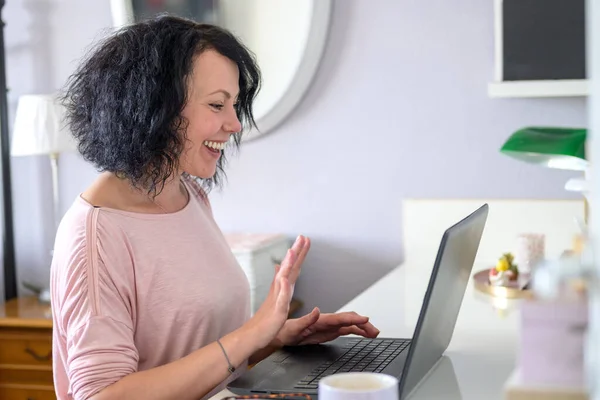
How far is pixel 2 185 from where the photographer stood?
295 cm

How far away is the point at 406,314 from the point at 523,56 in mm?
916

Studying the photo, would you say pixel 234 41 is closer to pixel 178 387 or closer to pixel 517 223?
pixel 178 387

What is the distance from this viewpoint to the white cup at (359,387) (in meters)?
0.89

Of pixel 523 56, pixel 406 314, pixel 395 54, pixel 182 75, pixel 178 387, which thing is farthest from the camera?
pixel 395 54

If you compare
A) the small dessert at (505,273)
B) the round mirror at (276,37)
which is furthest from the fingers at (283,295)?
the round mirror at (276,37)

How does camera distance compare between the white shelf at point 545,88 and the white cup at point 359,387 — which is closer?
the white cup at point 359,387

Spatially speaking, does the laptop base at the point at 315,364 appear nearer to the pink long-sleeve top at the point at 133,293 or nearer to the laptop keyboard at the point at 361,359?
the laptop keyboard at the point at 361,359

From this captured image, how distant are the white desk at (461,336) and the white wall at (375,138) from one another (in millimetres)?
324

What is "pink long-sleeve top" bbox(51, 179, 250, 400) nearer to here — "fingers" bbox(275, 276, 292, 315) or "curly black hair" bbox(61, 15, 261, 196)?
"curly black hair" bbox(61, 15, 261, 196)

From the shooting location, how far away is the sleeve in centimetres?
130

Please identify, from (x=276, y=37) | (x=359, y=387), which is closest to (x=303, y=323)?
(x=359, y=387)

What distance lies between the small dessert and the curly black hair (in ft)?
2.85

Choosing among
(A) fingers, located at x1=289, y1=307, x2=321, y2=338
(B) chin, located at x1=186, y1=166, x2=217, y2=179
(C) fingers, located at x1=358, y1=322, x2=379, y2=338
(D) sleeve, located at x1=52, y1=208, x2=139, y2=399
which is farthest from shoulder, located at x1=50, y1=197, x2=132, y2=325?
(C) fingers, located at x1=358, y1=322, x2=379, y2=338

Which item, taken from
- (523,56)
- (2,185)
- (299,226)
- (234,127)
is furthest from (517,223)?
(2,185)
